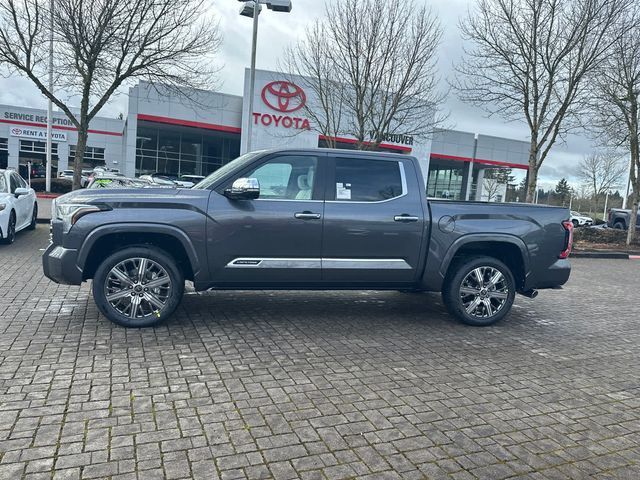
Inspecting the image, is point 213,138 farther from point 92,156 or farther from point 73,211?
point 73,211

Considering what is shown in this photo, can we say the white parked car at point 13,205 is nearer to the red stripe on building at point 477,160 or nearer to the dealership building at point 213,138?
the dealership building at point 213,138

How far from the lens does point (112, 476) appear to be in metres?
2.67

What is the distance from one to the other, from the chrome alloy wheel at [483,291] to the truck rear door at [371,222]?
714 mm

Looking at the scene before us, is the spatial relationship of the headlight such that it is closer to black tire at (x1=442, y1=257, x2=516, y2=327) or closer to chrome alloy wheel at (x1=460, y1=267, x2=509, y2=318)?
black tire at (x1=442, y1=257, x2=516, y2=327)

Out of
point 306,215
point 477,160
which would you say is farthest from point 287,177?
point 477,160

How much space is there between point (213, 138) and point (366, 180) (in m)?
34.3

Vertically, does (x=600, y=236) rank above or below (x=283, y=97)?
below

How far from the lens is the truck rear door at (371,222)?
5.50 m

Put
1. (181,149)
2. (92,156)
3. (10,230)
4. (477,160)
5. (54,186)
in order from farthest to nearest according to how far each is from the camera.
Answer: (92,156)
(477,160)
(181,149)
(54,186)
(10,230)

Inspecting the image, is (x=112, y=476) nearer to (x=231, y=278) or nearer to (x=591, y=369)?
(x=231, y=278)

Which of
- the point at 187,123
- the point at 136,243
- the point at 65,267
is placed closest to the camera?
the point at 65,267

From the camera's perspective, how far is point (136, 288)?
514 cm

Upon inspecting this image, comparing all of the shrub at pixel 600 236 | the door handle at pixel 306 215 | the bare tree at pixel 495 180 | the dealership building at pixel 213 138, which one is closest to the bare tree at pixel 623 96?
the shrub at pixel 600 236

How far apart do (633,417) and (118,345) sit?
4.28 m
